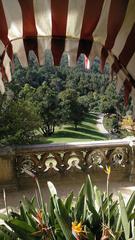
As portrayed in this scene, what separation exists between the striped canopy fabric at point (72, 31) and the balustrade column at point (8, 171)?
12.7 feet

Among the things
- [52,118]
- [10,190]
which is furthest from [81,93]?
[10,190]

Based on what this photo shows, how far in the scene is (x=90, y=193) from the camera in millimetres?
3750

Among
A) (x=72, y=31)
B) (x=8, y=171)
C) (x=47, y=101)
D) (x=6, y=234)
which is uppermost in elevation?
(x=47, y=101)

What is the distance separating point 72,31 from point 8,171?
172 inches

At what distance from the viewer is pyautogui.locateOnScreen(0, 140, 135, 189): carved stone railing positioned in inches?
242

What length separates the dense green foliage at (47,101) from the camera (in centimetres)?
1430

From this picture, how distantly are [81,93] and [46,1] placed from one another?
6744cm

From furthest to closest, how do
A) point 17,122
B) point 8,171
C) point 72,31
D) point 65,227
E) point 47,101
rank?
point 47,101 → point 17,122 → point 8,171 → point 65,227 → point 72,31

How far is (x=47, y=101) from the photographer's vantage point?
4494 centimetres

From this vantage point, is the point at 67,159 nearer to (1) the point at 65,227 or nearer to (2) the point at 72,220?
(2) the point at 72,220

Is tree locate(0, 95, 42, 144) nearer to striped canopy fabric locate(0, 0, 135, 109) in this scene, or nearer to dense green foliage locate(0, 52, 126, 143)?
dense green foliage locate(0, 52, 126, 143)

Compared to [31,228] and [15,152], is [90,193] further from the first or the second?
[15,152]

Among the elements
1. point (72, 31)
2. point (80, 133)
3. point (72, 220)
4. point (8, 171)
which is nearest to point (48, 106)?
point (80, 133)

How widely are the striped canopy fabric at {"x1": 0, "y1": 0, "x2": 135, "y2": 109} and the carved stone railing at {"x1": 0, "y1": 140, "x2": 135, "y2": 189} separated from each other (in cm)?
397
